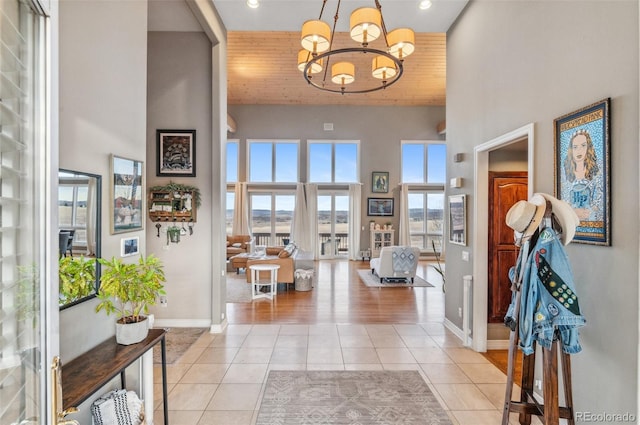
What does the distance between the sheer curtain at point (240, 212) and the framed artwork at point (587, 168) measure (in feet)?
28.6

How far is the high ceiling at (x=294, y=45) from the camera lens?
385cm

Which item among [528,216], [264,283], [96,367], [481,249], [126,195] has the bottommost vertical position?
[264,283]

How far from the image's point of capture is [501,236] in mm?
3633

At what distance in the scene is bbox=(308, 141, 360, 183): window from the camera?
10125 mm

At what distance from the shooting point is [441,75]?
26.2 ft

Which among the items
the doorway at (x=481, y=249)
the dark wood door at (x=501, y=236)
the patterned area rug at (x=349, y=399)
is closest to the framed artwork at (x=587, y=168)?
the doorway at (x=481, y=249)

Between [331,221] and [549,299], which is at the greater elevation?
[331,221]

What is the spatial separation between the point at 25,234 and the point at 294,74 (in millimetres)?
8028

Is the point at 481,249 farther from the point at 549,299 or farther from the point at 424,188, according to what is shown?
the point at 424,188

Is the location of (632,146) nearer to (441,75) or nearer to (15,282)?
(15,282)

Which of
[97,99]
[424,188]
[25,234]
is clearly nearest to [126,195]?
[97,99]

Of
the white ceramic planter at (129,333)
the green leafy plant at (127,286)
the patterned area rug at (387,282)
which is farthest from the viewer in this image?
the patterned area rug at (387,282)

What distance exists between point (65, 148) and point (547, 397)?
3.13 m

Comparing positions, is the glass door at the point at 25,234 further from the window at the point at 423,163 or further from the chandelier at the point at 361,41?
the window at the point at 423,163
